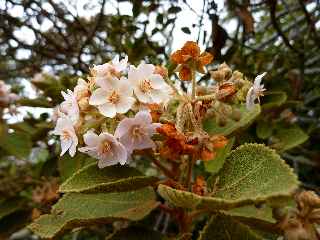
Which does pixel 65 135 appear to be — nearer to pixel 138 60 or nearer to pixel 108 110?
pixel 108 110

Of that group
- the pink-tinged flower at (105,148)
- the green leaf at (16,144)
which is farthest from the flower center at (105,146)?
the green leaf at (16,144)

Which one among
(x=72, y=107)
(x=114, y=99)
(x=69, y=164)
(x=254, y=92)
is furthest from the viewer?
(x=69, y=164)

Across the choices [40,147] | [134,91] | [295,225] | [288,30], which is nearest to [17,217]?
[40,147]

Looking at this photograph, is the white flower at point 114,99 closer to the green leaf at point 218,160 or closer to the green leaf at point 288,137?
the green leaf at point 218,160

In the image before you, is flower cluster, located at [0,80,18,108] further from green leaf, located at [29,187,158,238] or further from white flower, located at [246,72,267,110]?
white flower, located at [246,72,267,110]

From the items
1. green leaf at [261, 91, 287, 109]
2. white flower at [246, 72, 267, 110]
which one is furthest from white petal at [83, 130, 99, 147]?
green leaf at [261, 91, 287, 109]

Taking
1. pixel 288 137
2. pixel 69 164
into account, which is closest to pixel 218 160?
pixel 69 164

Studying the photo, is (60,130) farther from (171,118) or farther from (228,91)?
(228,91)
